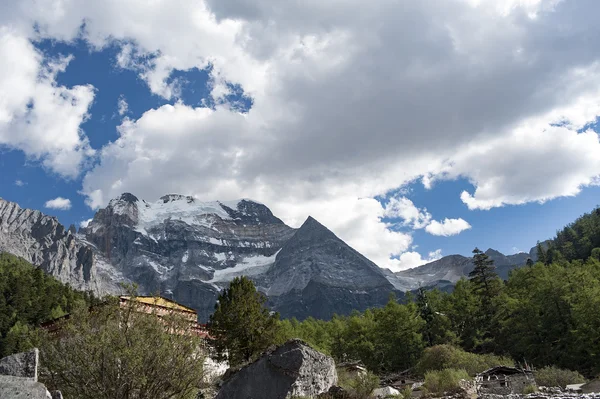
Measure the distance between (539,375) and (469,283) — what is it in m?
47.8

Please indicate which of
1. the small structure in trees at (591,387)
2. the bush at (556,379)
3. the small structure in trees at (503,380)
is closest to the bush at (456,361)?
the small structure in trees at (503,380)

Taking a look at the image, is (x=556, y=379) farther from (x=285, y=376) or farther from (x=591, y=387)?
(x=285, y=376)

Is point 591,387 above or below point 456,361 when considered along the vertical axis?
below

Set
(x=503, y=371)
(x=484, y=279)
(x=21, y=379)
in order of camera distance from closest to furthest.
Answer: (x=21, y=379)
(x=503, y=371)
(x=484, y=279)

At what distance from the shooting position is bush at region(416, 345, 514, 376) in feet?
148

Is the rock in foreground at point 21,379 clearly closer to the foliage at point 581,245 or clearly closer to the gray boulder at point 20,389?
the gray boulder at point 20,389

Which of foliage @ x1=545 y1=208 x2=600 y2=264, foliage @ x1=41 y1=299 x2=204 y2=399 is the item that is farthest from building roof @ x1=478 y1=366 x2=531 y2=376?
foliage @ x1=545 y1=208 x2=600 y2=264

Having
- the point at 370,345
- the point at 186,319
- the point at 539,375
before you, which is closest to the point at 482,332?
the point at 370,345

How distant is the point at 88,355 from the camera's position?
17.4 meters

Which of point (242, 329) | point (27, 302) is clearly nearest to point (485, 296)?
point (242, 329)

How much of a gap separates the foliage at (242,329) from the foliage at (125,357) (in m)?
23.1

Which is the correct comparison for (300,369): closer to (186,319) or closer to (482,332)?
(186,319)

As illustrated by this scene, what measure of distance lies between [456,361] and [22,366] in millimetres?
44890

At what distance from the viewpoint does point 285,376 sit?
80.9 ft
